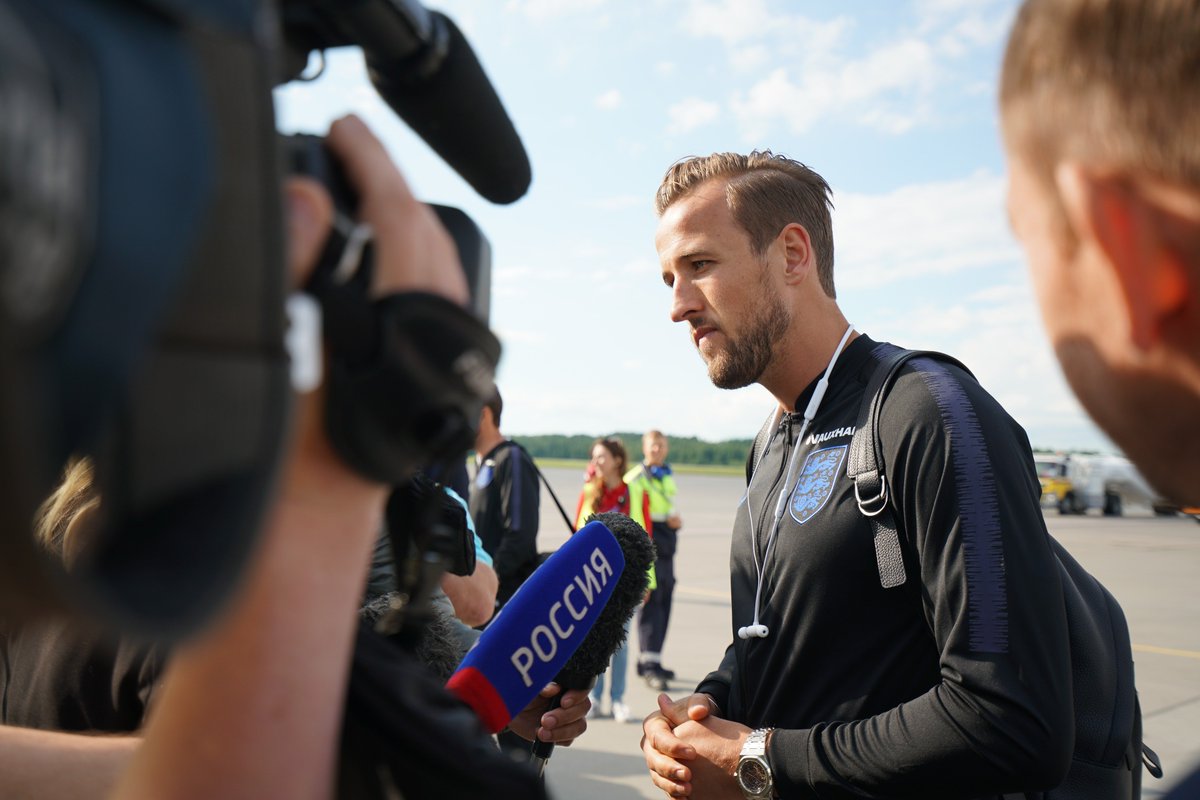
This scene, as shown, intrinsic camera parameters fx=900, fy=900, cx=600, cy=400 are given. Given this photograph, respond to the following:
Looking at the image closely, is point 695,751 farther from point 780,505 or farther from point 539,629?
point 539,629

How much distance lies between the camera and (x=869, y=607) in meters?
2.05

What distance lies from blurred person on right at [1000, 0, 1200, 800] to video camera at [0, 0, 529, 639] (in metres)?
0.71

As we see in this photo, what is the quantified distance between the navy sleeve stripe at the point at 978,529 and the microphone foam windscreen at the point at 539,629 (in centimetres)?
71

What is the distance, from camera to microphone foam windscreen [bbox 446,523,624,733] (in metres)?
1.34

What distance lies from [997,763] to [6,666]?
6.31 feet

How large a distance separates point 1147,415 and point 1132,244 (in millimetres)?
200

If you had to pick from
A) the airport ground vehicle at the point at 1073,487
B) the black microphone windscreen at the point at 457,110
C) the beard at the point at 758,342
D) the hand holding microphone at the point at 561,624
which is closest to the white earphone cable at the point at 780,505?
the beard at the point at 758,342

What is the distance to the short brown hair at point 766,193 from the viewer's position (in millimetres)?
2742

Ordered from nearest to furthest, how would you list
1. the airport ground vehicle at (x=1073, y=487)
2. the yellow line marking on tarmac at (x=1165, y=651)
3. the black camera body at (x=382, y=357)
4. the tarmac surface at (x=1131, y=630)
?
the black camera body at (x=382, y=357) < the tarmac surface at (x=1131, y=630) < the yellow line marking on tarmac at (x=1165, y=651) < the airport ground vehicle at (x=1073, y=487)

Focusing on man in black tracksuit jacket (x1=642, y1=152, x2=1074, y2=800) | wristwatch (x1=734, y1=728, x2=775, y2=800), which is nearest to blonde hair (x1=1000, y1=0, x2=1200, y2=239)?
man in black tracksuit jacket (x1=642, y1=152, x2=1074, y2=800)

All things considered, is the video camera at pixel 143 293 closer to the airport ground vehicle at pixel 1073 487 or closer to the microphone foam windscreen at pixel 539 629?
the microphone foam windscreen at pixel 539 629

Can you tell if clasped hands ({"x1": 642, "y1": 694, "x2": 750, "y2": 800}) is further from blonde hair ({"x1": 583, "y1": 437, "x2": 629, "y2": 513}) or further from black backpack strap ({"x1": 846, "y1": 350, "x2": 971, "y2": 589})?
blonde hair ({"x1": 583, "y1": 437, "x2": 629, "y2": 513})

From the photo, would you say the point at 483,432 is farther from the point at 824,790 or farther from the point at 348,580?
the point at 348,580


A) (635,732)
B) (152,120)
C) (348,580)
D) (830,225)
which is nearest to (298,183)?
(152,120)
